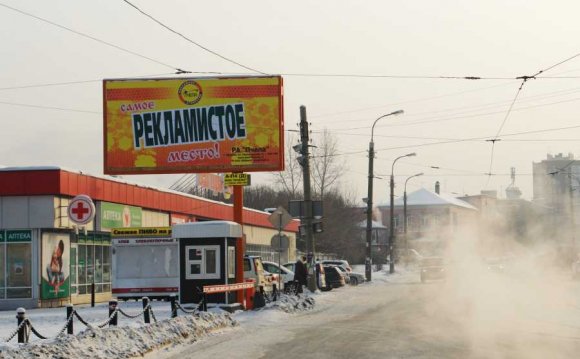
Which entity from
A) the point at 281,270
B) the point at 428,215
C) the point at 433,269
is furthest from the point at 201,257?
the point at 428,215

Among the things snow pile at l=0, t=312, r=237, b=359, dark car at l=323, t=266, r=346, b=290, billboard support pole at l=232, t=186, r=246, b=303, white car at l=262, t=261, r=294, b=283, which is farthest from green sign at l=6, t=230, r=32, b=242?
dark car at l=323, t=266, r=346, b=290

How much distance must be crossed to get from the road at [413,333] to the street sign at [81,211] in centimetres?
708

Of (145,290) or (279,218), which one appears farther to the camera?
(145,290)

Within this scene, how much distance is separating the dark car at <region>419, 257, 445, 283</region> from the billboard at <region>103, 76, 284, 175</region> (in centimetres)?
2490

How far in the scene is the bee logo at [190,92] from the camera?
3125 centimetres

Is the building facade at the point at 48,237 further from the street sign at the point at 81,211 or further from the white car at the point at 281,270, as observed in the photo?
the white car at the point at 281,270

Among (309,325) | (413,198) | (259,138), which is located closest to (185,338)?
(309,325)

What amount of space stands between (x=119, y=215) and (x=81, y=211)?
10.3 meters

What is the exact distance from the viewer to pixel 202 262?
25.8m

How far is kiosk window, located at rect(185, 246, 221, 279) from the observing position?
25750 millimetres

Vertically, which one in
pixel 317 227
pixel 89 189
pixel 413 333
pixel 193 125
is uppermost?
pixel 193 125

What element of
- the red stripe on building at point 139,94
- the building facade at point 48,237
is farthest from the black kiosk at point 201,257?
the red stripe on building at point 139,94

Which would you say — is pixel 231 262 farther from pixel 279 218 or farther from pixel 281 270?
pixel 281 270

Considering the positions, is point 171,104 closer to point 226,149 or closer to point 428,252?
point 226,149
